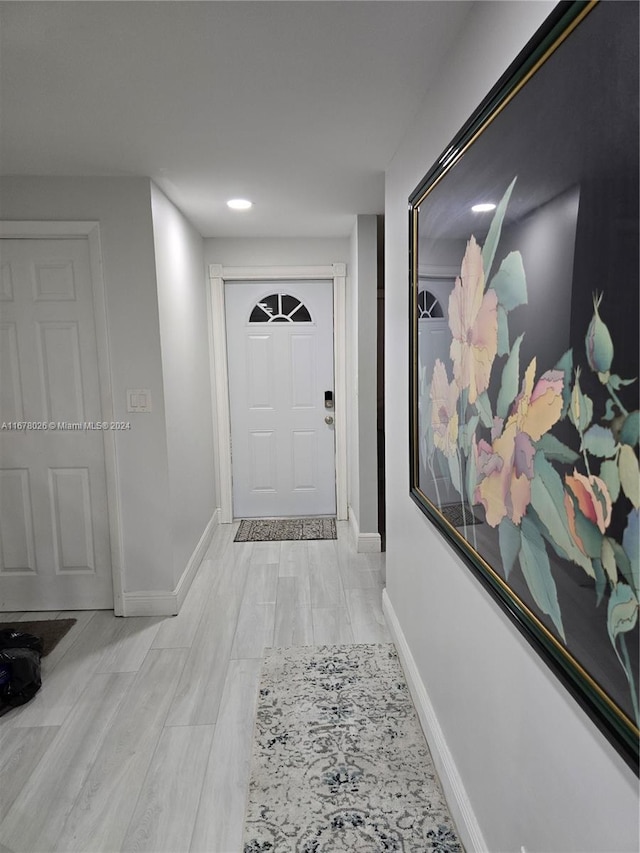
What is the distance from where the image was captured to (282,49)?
1590 millimetres

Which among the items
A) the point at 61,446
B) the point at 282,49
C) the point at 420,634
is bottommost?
the point at 420,634

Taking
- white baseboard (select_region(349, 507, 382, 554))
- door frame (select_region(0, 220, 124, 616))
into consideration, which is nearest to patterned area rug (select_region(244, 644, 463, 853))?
door frame (select_region(0, 220, 124, 616))

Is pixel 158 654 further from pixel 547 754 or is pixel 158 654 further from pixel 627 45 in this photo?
pixel 627 45

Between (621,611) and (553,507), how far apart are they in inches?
8.7

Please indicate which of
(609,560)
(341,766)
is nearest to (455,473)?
(609,560)

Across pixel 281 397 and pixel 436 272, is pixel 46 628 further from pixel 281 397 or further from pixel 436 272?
pixel 436 272

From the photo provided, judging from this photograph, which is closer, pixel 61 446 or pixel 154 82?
pixel 154 82

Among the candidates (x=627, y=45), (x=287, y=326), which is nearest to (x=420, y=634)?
(x=627, y=45)

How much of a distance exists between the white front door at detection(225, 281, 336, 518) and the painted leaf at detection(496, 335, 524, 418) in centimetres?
331

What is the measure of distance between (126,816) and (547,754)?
1.34m

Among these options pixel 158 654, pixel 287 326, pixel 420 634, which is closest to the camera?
pixel 420 634

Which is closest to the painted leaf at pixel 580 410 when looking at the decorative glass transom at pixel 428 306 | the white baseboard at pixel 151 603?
the decorative glass transom at pixel 428 306

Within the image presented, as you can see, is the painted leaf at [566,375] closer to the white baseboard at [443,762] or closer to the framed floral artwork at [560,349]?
the framed floral artwork at [560,349]

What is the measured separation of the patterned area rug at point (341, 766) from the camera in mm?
1594
